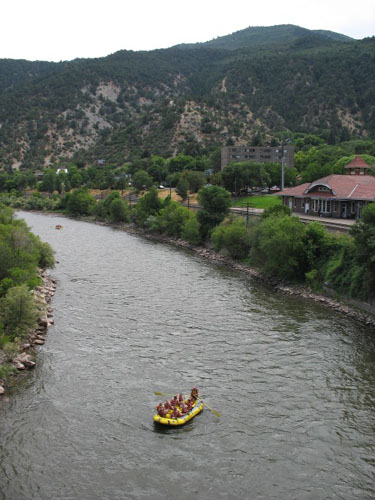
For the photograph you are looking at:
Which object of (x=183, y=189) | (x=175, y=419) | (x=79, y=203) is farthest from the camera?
(x=79, y=203)

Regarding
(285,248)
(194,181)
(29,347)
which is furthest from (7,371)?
(194,181)

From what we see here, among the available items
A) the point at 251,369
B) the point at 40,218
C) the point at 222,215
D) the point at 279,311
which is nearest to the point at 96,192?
the point at 40,218

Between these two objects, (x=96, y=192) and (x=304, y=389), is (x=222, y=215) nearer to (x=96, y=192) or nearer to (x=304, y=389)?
(x=304, y=389)

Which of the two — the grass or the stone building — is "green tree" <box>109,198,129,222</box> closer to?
the grass

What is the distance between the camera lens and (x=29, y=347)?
114 feet

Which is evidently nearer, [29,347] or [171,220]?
[29,347]

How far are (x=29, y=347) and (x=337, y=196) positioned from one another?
46.0 meters

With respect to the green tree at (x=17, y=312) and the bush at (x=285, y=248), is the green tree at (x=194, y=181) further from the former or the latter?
the green tree at (x=17, y=312)

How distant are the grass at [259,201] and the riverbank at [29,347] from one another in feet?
163

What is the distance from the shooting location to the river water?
2117 cm

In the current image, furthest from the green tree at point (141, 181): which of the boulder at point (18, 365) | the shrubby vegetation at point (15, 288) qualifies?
the boulder at point (18, 365)

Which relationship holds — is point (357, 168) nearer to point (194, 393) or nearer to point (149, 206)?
point (149, 206)

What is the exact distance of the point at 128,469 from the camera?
71.6ft

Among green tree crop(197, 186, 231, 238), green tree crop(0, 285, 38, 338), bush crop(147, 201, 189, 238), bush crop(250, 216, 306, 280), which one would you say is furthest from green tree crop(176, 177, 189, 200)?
green tree crop(0, 285, 38, 338)
